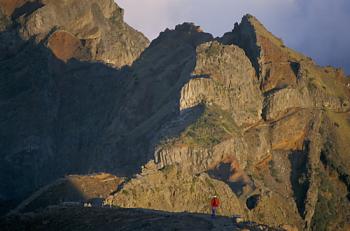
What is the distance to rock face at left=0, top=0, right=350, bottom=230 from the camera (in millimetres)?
109756

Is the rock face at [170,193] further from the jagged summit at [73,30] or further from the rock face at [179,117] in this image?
the jagged summit at [73,30]

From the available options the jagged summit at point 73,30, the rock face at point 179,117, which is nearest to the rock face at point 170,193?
the rock face at point 179,117

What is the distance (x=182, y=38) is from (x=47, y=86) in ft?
68.3

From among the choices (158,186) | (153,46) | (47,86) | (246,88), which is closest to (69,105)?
(47,86)

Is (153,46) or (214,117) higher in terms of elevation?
(153,46)

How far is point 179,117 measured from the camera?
119375 mm

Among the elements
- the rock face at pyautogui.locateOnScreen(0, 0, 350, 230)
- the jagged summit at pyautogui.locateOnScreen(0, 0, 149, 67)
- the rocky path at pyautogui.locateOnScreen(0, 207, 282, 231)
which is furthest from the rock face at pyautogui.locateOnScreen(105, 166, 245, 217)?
the jagged summit at pyautogui.locateOnScreen(0, 0, 149, 67)

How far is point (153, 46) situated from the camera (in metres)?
154

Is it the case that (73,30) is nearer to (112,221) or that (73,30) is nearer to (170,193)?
(170,193)

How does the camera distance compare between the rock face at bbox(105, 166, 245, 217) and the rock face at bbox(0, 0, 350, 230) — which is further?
the rock face at bbox(0, 0, 350, 230)

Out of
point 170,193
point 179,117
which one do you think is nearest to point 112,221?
point 170,193

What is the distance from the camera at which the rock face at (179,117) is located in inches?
4321

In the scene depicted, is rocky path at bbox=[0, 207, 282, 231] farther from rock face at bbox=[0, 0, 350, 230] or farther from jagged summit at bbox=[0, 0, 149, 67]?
jagged summit at bbox=[0, 0, 149, 67]

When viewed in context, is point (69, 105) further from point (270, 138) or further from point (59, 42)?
point (270, 138)
